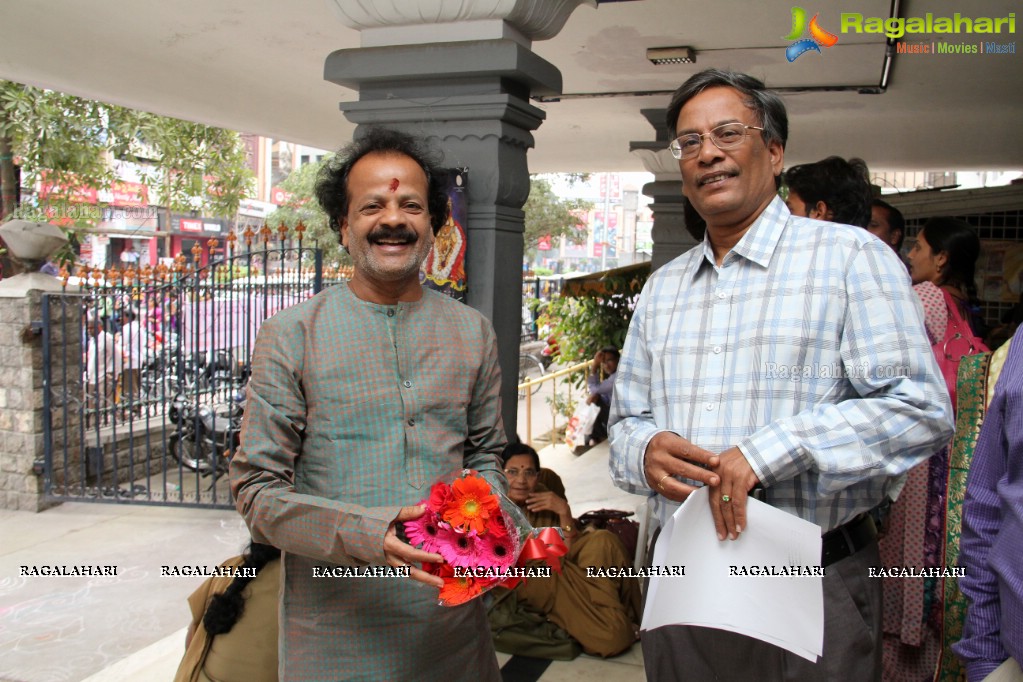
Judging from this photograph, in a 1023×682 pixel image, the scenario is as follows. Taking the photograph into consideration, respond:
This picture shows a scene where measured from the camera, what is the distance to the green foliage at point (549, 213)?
2695 centimetres

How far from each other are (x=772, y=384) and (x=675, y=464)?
24 centimetres

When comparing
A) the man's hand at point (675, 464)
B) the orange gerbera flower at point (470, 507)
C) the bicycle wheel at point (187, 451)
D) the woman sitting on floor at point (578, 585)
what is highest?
the man's hand at point (675, 464)

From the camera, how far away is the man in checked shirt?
56.2 inches

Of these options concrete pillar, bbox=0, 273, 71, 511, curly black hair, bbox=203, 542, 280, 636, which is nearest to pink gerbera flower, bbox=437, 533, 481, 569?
curly black hair, bbox=203, 542, 280, 636

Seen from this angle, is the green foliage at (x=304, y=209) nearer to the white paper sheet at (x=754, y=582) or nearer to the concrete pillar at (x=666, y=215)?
the concrete pillar at (x=666, y=215)

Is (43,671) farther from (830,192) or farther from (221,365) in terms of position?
(221,365)

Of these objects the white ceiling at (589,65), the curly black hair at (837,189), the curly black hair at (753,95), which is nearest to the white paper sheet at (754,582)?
the curly black hair at (753,95)

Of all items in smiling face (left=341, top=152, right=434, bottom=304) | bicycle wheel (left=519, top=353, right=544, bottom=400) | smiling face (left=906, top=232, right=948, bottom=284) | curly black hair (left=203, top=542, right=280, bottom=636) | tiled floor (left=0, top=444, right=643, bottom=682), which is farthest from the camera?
bicycle wheel (left=519, top=353, right=544, bottom=400)

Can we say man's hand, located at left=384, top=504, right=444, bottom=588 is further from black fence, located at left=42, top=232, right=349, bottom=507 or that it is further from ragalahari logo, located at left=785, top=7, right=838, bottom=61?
black fence, located at left=42, top=232, right=349, bottom=507

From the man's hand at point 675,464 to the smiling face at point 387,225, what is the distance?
2.18 ft

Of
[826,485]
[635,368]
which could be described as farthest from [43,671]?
[826,485]

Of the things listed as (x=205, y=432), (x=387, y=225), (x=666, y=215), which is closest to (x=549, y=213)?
(x=666, y=215)

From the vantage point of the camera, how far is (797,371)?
1.53 m

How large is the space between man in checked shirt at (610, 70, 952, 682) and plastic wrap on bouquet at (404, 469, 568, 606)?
293mm
